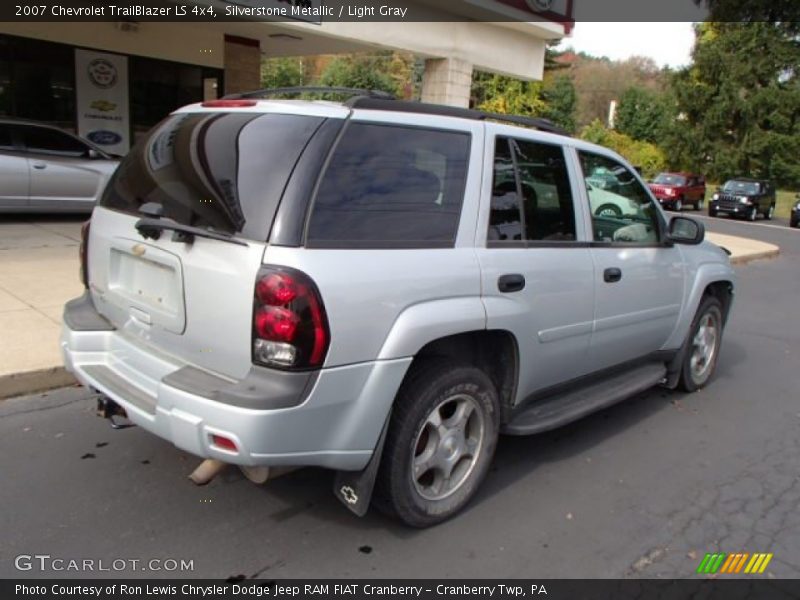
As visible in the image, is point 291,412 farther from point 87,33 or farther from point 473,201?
point 87,33

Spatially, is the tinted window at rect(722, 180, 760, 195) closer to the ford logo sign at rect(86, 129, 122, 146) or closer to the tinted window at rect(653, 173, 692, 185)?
the tinted window at rect(653, 173, 692, 185)

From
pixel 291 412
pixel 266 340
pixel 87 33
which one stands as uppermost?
pixel 87 33

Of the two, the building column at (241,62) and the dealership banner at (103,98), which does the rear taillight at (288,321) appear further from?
the dealership banner at (103,98)

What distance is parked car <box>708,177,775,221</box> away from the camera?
27.6m

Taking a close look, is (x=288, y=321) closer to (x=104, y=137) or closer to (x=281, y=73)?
(x=104, y=137)

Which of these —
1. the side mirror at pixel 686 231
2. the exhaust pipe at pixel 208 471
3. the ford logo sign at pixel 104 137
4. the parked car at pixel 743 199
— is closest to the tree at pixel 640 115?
the parked car at pixel 743 199

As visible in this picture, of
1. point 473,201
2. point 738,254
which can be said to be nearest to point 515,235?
point 473,201

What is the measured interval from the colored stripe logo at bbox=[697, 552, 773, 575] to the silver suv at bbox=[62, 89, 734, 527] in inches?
37.5

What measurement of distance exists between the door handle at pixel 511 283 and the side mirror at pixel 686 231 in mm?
1825

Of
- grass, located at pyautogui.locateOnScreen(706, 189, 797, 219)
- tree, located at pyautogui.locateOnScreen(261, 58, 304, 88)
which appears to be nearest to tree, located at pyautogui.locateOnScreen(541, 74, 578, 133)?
grass, located at pyautogui.locateOnScreen(706, 189, 797, 219)

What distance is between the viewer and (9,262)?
7273 millimetres

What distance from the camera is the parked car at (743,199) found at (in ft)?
90.6

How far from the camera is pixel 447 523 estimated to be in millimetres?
3258

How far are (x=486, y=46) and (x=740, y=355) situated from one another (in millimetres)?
9448
